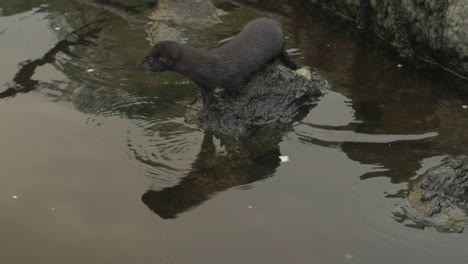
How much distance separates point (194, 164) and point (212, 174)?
0.78ft

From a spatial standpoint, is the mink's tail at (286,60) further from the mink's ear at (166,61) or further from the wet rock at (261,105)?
the mink's ear at (166,61)

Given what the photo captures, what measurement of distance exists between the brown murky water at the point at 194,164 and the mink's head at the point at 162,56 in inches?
22.9

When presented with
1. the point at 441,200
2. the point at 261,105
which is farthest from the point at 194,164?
the point at 441,200

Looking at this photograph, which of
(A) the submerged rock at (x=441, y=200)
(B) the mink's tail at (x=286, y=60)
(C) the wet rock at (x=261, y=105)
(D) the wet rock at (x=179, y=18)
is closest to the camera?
(A) the submerged rock at (x=441, y=200)

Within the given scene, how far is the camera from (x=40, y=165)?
18.1ft

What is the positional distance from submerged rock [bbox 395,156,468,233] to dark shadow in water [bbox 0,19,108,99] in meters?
4.39

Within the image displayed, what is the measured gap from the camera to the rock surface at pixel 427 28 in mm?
7051

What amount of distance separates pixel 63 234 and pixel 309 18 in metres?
5.54

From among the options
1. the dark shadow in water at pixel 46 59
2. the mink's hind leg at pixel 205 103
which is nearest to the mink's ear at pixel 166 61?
the mink's hind leg at pixel 205 103

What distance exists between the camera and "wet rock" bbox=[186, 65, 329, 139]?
20.4 ft

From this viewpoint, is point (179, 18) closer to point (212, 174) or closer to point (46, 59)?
point (46, 59)

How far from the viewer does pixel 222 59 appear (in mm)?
6082

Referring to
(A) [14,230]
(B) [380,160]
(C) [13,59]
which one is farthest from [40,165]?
(B) [380,160]

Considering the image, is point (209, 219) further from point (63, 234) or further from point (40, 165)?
point (40, 165)
